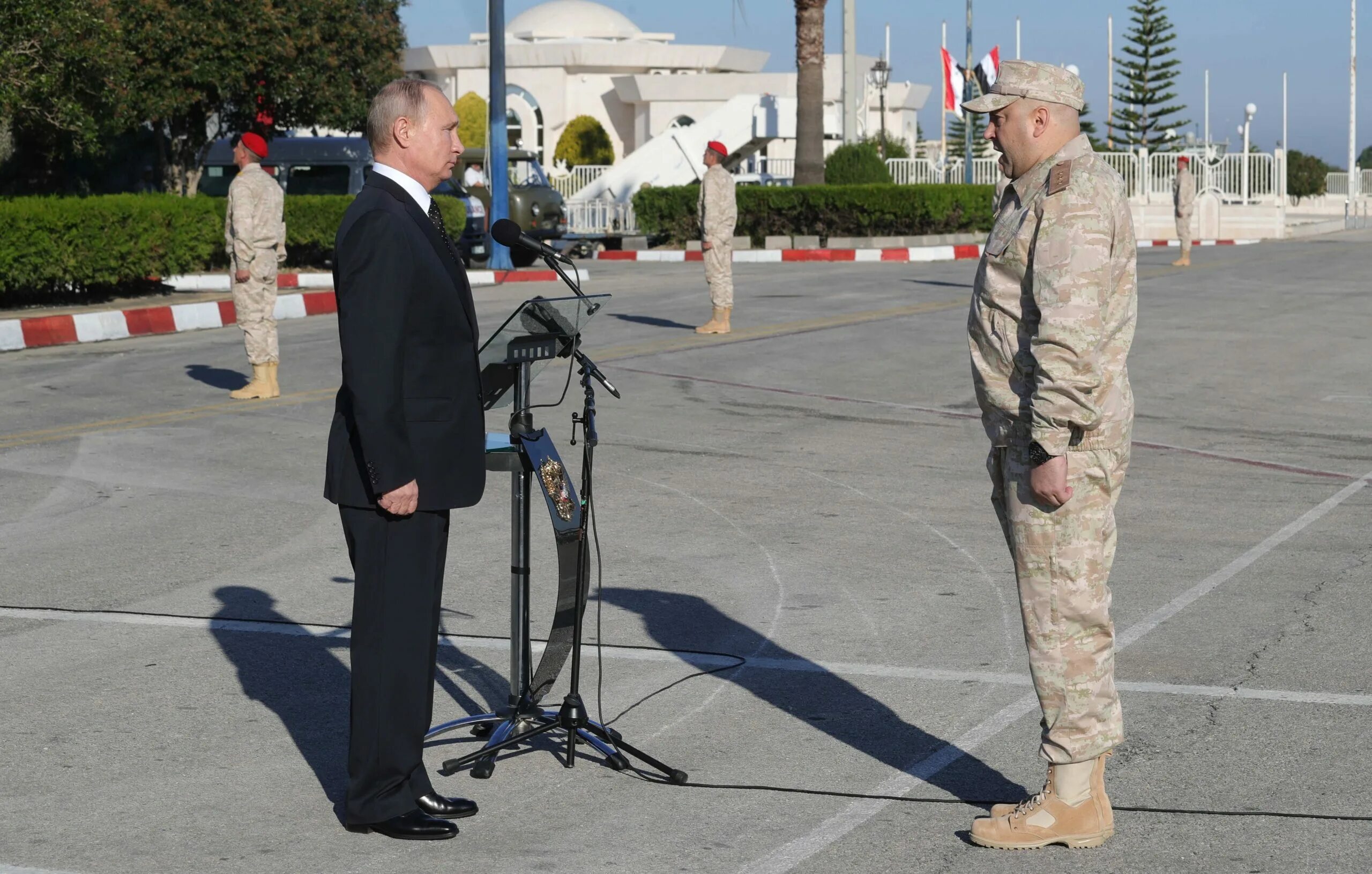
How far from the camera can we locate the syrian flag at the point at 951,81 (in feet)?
146

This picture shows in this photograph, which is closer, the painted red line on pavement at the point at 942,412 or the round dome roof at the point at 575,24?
the painted red line on pavement at the point at 942,412

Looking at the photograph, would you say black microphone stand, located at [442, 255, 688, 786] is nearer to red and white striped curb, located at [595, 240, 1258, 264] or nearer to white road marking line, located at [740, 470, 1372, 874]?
white road marking line, located at [740, 470, 1372, 874]

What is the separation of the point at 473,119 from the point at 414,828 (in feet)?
192

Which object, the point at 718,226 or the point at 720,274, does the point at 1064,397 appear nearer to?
the point at 720,274

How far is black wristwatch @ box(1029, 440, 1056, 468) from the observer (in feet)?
13.1

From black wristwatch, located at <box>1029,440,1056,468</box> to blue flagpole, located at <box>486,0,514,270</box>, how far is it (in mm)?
21938

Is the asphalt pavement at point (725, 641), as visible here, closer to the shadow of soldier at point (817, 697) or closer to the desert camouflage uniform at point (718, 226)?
the shadow of soldier at point (817, 697)

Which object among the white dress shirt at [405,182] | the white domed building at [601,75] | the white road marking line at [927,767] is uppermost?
the white domed building at [601,75]

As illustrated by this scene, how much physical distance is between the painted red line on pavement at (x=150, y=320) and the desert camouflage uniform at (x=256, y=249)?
6145mm

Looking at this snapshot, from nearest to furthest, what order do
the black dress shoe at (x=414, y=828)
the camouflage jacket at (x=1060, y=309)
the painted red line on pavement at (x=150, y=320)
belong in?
the camouflage jacket at (x=1060, y=309), the black dress shoe at (x=414, y=828), the painted red line on pavement at (x=150, y=320)

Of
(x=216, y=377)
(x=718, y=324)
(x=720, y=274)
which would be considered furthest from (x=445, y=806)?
(x=718, y=324)

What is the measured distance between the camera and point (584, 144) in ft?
228

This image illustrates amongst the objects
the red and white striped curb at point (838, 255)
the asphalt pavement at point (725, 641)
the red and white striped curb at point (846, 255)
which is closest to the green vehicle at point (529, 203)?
the red and white striped curb at point (838, 255)

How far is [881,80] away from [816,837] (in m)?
65.9
